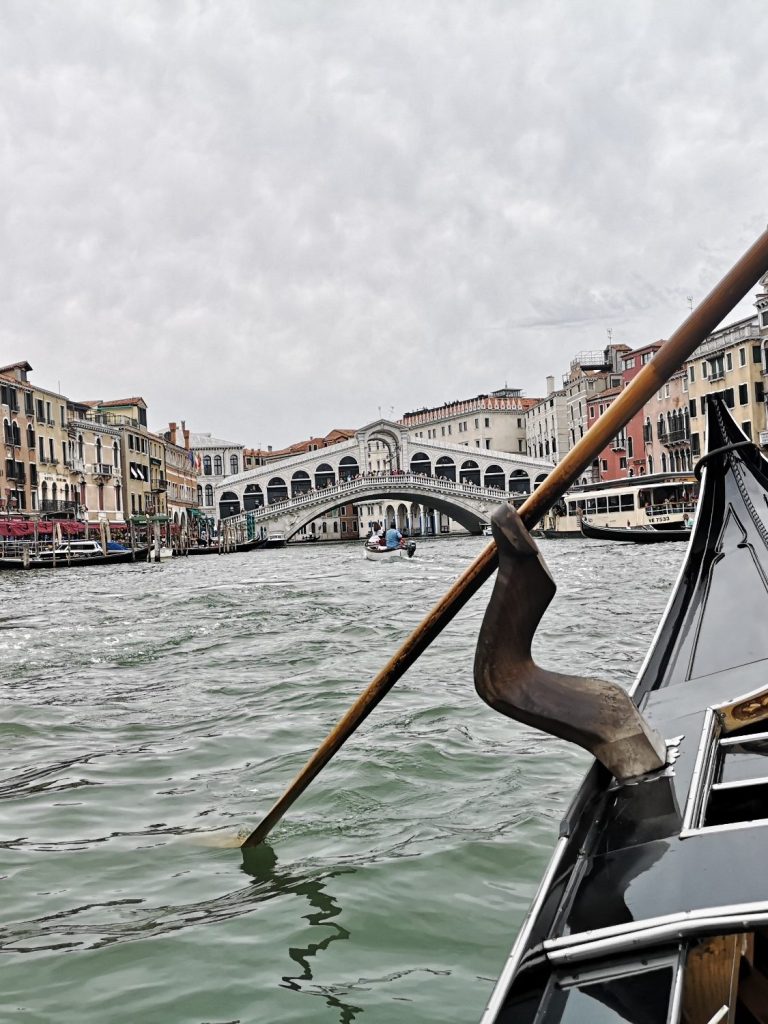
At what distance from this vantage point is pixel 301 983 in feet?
4.10

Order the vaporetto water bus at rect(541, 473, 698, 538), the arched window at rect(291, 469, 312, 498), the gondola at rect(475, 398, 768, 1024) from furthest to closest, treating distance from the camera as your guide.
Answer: the arched window at rect(291, 469, 312, 498)
the vaporetto water bus at rect(541, 473, 698, 538)
the gondola at rect(475, 398, 768, 1024)

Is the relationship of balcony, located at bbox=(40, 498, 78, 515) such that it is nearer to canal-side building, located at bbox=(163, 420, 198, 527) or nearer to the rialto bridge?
canal-side building, located at bbox=(163, 420, 198, 527)

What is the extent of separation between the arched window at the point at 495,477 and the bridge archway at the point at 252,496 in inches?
331

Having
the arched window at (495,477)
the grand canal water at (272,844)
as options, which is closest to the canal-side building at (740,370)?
the arched window at (495,477)

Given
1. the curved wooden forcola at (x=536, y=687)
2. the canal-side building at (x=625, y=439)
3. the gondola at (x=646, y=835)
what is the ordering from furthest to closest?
the canal-side building at (x=625, y=439) → the curved wooden forcola at (x=536, y=687) → the gondola at (x=646, y=835)

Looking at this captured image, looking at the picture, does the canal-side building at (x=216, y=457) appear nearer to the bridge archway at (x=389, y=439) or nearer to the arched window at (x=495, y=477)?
the bridge archway at (x=389, y=439)

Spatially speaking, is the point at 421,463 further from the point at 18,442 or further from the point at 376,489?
the point at 18,442

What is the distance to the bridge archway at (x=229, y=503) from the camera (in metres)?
34.7

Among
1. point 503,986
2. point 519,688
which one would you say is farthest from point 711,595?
point 503,986

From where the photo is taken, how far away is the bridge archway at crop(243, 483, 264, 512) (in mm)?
34688

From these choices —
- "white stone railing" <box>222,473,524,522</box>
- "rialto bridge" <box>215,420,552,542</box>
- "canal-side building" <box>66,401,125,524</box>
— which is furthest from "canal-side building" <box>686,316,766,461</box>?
"canal-side building" <box>66,401,125,524</box>

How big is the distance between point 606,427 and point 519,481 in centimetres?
3335

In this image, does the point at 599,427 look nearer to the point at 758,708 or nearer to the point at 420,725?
the point at 758,708

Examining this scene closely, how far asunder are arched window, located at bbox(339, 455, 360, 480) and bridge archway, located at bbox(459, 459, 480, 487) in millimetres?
4057
